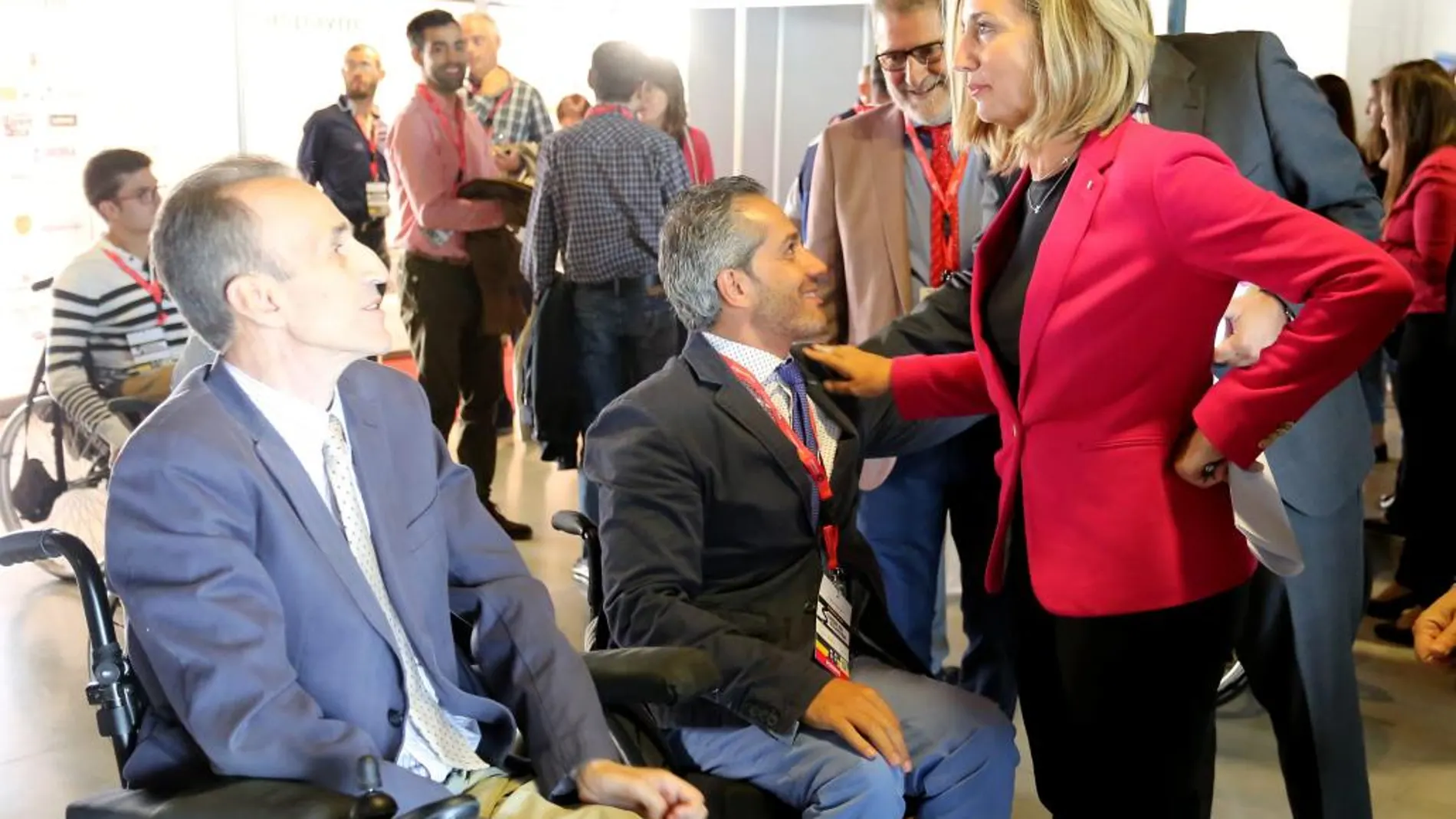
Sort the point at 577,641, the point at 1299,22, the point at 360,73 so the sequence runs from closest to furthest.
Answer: the point at 577,641
the point at 1299,22
the point at 360,73

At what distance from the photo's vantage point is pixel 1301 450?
7.61 ft

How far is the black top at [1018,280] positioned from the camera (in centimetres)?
181

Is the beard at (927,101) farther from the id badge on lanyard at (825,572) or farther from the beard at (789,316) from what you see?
the id badge on lanyard at (825,572)

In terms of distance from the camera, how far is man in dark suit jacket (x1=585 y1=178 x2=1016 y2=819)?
203 cm

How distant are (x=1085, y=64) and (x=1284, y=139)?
0.70m

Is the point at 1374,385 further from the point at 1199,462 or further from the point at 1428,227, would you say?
the point at 1199,462

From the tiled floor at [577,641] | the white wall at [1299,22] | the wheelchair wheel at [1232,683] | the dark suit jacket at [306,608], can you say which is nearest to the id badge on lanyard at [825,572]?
the dark suit jacket at [306,608]

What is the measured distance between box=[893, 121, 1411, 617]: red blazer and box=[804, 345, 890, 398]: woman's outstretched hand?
421 millimetres

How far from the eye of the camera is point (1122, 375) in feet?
5.65

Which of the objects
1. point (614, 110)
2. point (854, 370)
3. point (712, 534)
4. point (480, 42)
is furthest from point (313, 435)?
point (480, 42)

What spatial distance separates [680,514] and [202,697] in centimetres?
79

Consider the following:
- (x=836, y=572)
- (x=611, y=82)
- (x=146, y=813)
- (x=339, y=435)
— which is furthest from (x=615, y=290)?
(x=146, y=813)

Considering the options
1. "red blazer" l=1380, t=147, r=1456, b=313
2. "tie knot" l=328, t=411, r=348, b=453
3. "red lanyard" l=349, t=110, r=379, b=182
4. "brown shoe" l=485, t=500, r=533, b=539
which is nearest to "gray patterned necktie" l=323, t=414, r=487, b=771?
"tie knot" l=328, t=411, r=348, b=453

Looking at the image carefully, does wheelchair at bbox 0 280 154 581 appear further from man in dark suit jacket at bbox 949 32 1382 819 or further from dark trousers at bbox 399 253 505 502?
man in dark suit jacket at bbox 949 32 1382 819
